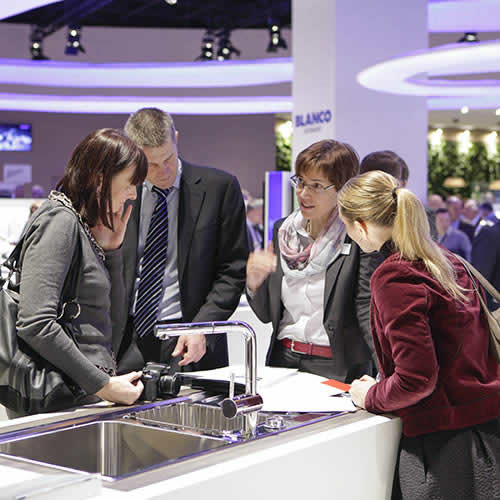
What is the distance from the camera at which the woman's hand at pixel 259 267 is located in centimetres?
279

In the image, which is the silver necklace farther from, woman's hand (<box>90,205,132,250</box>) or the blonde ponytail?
the blonde ponytail

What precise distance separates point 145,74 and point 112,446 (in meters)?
11.9

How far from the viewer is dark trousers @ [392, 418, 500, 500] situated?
1844mm

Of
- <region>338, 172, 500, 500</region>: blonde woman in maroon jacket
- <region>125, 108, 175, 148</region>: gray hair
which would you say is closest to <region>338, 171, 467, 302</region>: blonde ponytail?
<region>338, 172, 500, 500</region>: blonde woman in maroon jacket

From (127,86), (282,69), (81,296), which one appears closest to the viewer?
(81,296)

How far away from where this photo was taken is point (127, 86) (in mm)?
13938

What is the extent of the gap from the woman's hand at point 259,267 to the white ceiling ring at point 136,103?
36.9 feet

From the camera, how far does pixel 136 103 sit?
1408cm

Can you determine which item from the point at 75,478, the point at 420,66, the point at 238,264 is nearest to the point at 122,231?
the point at 238,264

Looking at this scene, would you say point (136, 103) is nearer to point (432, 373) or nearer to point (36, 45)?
point (36, 45)

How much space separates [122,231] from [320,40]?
484cm

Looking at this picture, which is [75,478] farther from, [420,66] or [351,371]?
[420,66]

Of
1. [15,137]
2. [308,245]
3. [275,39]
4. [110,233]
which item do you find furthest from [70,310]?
[15,137]

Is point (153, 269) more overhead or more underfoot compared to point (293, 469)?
more overhead
